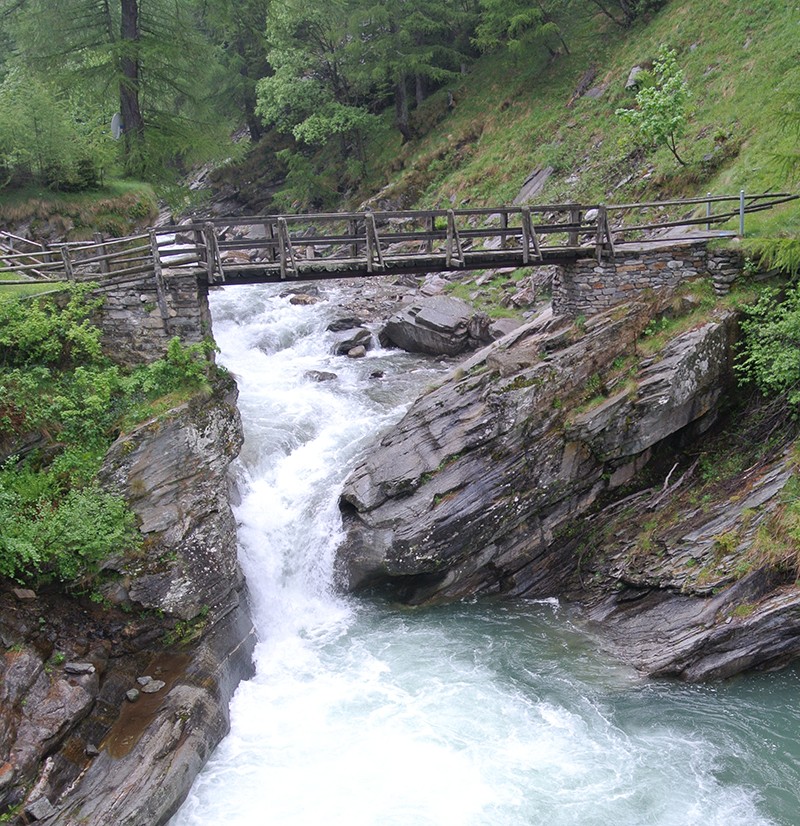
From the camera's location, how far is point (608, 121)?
96.2ft

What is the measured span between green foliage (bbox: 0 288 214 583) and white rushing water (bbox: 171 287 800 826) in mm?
3513

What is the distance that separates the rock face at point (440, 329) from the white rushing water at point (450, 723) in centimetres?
827

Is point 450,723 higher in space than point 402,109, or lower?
lower

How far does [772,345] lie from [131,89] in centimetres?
2344

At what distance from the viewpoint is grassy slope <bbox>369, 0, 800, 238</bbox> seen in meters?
22.4

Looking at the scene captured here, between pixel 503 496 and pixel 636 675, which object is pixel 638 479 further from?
pixel 636 675

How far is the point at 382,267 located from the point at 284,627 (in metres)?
8.49

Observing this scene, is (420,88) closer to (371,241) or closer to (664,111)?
(664,111)

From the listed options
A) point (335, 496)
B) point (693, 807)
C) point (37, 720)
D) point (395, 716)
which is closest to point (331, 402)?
point (335, 496)

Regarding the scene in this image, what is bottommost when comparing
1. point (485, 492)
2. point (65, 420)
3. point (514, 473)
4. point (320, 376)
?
point (485, 492)

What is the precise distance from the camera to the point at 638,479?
16.2 m

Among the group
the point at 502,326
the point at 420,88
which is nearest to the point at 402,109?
the point at 420,88

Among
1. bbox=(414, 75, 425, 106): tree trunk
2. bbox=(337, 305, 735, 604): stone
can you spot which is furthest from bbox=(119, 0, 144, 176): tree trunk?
bbox=(414, 75, 425, 106): tree trunk

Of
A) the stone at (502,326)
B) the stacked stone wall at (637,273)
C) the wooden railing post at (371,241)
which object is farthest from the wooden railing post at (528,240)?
the stone at (502,326)
